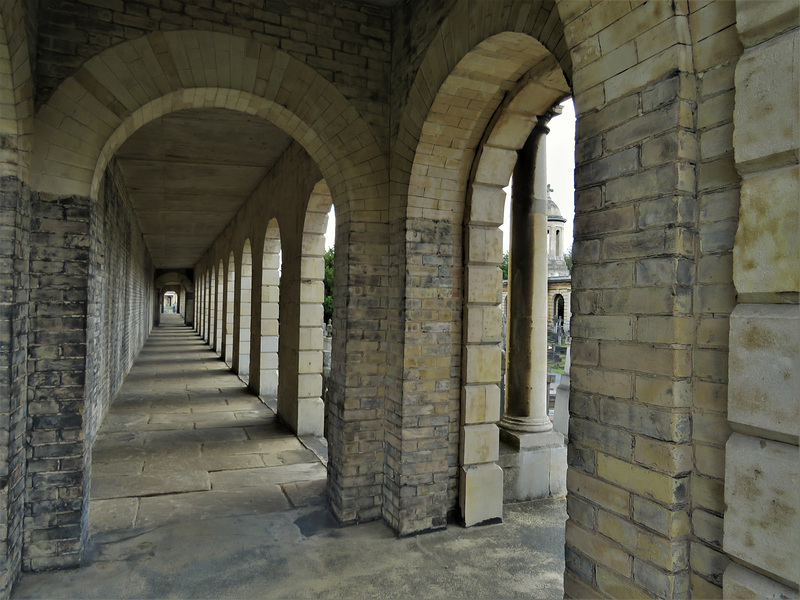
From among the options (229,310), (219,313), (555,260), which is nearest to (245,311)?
(229,310)

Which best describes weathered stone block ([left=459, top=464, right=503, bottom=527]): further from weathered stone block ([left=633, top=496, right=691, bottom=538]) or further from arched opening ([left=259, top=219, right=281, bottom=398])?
arched opening ([left=259, top=219, right=281, bottom=398])

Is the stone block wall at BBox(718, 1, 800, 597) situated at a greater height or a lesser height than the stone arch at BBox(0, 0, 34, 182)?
lesser

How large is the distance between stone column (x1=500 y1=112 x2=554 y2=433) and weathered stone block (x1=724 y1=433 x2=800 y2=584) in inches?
133

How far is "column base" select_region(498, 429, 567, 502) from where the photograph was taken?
4938 millimetres

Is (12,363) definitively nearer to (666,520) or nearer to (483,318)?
(483,318)

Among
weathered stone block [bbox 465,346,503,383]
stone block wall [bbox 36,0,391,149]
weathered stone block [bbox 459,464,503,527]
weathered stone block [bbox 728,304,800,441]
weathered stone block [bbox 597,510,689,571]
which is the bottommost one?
weathered stone block [bbox 459,464,503,527]

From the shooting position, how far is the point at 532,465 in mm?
5004

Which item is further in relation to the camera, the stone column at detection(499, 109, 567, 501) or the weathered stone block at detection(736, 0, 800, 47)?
the stone column at detection(499, 109, 567, 501)

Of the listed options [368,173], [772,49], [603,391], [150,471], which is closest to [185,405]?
[150,471]

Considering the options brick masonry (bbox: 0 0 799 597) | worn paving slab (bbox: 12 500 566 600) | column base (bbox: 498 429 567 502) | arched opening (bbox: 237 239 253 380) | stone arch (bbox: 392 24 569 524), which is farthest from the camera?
arched opening (bbox: 237 239 253 380)

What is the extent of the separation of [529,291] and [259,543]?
3.02 meters

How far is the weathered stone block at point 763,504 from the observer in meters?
1.50

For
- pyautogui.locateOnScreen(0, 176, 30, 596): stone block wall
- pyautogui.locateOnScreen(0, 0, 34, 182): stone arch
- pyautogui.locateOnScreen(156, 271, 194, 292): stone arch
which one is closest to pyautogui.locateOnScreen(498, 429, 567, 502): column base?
pyautogui.locateOnScreen(0, 176, 30, 596): stone block wall

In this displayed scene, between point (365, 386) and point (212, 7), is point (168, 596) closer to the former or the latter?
point (365, 386)
